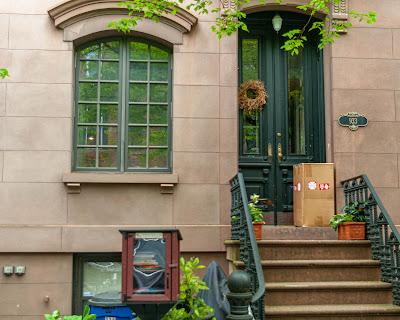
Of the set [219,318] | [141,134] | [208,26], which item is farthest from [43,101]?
[219,318]

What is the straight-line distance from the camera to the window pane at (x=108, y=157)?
862 cm

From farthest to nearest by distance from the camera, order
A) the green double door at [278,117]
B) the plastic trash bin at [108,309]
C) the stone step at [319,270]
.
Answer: the green double door at [278,117]
the stone step at [319,270]
the plastic trash bin at [108,309]

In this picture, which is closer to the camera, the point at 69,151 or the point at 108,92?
the point at 69,151

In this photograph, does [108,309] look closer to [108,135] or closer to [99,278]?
[99,278]

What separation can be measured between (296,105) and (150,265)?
5.38 metres

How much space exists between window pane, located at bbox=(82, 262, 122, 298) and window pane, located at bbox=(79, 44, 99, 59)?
10.8ft

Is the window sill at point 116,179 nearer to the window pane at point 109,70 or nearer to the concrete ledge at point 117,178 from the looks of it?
the concrete ledge at point 117,178

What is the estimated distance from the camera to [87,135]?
28.6 feet

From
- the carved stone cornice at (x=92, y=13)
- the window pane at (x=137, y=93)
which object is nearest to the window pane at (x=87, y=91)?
the window pane at (x=137, y=93)

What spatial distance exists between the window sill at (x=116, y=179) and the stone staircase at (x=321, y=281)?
4.28 feet

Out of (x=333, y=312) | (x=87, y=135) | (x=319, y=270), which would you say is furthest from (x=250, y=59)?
(x=333, y=312)

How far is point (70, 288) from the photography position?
8.20 meters

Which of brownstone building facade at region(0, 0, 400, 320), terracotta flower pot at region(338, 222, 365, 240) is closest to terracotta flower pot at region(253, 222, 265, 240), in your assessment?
brownstone building facade at region(0, 0, 400, 320)

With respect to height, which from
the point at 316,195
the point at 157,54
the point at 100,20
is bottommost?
the point at 316,195
